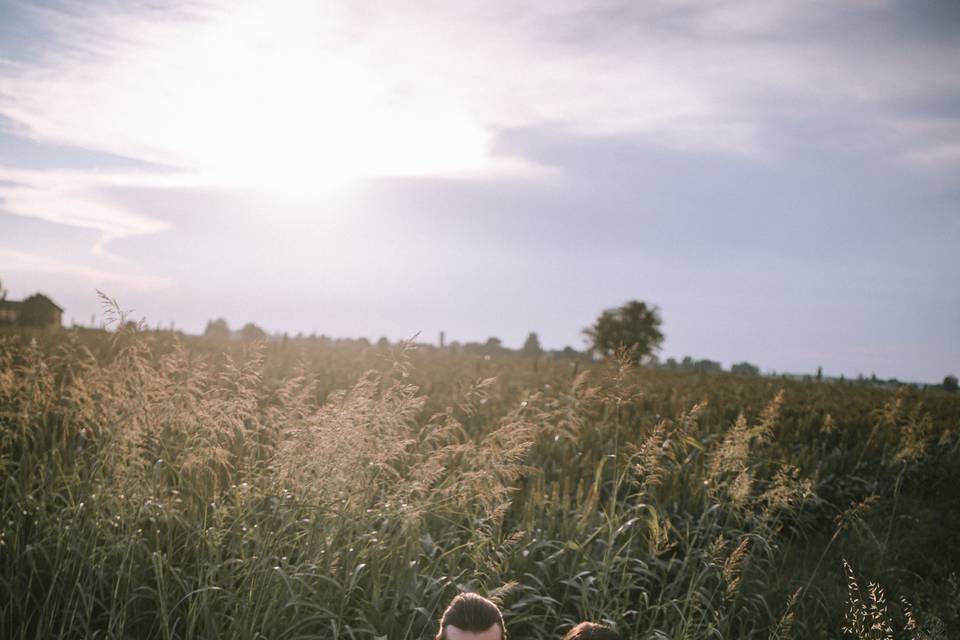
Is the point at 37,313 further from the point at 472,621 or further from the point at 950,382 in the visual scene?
the point at 472,621

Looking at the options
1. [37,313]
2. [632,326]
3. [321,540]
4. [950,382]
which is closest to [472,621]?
[321,540]

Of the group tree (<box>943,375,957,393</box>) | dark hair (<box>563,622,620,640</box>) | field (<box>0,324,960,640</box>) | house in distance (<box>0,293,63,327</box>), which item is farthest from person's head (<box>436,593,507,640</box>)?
house in distance (<box>0,293,63,327</box>)

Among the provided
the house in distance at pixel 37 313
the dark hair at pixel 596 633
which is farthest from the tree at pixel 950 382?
the house in distance at pixel 37 313

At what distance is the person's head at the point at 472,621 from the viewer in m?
2.87

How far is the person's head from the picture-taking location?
2869 millimetres

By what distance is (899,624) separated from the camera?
264 inches

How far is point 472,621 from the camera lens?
2871mm

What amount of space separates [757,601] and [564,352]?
3325cm

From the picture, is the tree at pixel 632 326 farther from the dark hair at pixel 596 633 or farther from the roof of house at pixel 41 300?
the dark hair at pixel 596 633

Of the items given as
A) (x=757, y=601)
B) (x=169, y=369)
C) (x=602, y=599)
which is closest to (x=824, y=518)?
(x=757, y=601)

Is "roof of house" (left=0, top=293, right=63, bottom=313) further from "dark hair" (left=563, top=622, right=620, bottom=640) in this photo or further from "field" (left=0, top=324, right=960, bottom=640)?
"dark hair" (left=563, top=622, right=620, bottom=640)

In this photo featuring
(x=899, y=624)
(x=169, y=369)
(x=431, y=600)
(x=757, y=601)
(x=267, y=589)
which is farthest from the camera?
(x=899, y=624)

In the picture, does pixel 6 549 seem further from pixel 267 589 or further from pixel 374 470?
pixel 374 470

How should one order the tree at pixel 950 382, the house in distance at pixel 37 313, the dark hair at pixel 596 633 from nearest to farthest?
the dark hair at pixel 596 633 → the tree at pixel 950 382 → the house in distance at pixel 37 313
